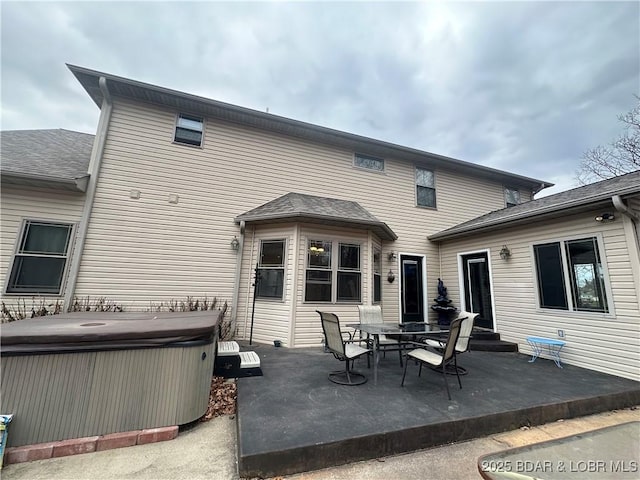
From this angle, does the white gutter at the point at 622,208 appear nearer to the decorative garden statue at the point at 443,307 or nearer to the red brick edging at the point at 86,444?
the decorative garden statue at the point at 443,307

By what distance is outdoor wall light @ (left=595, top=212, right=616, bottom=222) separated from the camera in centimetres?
465

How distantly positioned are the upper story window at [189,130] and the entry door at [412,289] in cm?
663

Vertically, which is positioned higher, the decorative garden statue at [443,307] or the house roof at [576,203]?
the house roof at [576,203]

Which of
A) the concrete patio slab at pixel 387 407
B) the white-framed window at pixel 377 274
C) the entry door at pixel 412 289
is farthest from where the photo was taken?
the entry door at pixel 412 289

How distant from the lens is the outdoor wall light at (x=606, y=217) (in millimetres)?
4652

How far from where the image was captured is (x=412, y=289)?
26.1ft

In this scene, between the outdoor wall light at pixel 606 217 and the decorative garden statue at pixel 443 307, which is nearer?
the outdoor wall light at pixel 606 217

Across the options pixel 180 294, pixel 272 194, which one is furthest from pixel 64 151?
pixel 272 194

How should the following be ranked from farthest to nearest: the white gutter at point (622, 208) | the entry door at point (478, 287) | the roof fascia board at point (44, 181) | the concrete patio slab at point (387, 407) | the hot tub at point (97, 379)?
the entry door at point (478, 287) < the roof fascia board at point (44, 181) < the white gutter at point (622, 208) < the hot tub at point (97, 379) < the concrete patio slab at point (387, 407)

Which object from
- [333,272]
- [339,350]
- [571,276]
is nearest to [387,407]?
[339,350]

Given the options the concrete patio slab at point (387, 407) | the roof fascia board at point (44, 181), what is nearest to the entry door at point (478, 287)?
the concrete patio slab at point (387, 407)

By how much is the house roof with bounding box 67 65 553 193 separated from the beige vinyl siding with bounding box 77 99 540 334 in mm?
210

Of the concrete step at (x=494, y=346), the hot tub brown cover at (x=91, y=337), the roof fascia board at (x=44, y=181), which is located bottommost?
the concrete step at (x=494, y=346)

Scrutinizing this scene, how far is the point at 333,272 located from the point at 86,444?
4827 millimetres
